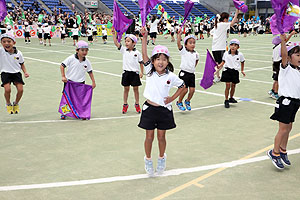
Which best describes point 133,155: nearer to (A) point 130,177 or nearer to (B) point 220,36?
(A) point 130,177

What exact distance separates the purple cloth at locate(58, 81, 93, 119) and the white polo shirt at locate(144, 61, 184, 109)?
3.05m

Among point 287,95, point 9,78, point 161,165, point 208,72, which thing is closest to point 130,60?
point 208,72

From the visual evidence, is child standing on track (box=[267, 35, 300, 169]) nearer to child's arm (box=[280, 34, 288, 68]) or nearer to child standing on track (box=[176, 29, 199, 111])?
child's arm (box=[280, 34, 288, 68])

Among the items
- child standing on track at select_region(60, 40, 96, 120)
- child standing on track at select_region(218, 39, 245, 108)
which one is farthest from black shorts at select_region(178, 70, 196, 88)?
child standing on track at select_region(60, 40, 96, 120)

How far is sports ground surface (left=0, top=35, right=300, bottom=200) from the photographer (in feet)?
13.2

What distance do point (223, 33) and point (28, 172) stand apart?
329 inches

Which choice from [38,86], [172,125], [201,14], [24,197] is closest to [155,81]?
[172,125]

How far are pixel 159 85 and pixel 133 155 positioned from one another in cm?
138

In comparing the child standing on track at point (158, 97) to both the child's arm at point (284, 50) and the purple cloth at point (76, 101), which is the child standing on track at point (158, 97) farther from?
the purple cloth at point (76, 101)

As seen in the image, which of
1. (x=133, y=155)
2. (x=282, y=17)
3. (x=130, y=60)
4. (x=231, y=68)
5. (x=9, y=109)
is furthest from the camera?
(x=231, y=68)

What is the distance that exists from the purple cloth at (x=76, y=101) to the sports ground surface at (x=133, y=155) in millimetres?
190

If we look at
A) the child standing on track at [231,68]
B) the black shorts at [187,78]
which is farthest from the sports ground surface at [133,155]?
the black shorts at [187,78]

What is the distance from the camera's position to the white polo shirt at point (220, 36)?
1102 centimetres

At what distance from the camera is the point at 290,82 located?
179 inches
